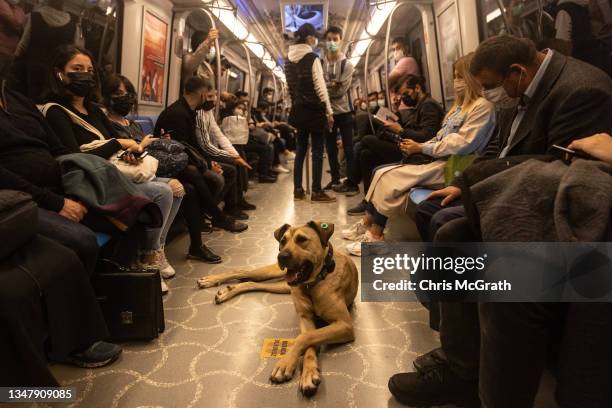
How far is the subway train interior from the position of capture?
1179 millimetres

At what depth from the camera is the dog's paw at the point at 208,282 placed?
272cm

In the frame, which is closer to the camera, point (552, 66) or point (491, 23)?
point (552, 66)

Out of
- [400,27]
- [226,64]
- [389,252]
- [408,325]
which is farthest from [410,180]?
[400,27]

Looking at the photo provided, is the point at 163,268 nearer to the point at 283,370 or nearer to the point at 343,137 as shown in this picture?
the point at 283,370

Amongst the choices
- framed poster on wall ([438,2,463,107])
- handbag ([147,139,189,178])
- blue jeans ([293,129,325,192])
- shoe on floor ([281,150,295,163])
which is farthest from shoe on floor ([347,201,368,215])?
shoe on floor ([281,150,295,163])

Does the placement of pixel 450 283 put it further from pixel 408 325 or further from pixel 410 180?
pixel 410 180

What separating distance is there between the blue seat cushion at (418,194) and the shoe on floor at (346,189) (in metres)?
2.95

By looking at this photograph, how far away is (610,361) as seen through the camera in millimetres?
1061

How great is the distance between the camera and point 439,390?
4.91 feet

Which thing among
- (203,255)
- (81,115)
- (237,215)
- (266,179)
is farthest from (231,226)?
(266,179)

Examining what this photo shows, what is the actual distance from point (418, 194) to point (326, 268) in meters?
1.01

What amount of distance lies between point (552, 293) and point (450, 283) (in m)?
0.39

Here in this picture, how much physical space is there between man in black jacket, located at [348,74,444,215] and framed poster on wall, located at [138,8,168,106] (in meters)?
2.84

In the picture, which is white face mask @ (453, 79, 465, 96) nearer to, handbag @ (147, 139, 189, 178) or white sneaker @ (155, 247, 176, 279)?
handbag @ (147, 139, 189, 178)
